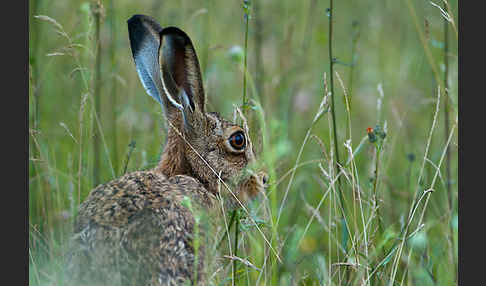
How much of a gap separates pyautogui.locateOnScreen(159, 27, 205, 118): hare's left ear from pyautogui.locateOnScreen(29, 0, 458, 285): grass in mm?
387

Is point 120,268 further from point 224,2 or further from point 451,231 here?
point 224,2

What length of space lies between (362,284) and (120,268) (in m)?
1.35

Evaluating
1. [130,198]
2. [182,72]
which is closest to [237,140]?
[182,72]

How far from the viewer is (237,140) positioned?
529cm

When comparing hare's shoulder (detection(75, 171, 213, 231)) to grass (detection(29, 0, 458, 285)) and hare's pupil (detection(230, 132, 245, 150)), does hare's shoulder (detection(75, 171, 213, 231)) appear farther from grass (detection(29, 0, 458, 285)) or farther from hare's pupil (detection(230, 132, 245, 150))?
hare's pupil (detection(230, 132, 245, 150))

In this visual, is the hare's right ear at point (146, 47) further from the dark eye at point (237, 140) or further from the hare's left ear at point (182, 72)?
the dark eye at point (237, 140)

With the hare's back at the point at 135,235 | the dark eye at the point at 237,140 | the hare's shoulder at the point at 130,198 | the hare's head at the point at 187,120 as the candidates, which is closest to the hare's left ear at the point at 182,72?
the hare's head at the point at 187,120

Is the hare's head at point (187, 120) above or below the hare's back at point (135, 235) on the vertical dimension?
above

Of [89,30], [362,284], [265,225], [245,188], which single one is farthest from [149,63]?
[362,284]

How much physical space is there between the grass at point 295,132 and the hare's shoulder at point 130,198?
299mm

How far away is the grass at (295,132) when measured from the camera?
14.9ft

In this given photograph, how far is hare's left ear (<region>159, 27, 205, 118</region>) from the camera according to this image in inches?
191

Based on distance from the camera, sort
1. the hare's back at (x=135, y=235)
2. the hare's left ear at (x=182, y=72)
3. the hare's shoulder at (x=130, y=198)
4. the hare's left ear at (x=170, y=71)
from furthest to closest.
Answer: the hare's left ear at (x=170, y=71)
the hare's left ear at (x=182, y=72)
the hare's shoulder at (x=130, y=198)
the hare's back at (x=135, y=235)

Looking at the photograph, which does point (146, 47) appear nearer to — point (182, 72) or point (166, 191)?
point (182, 72)
